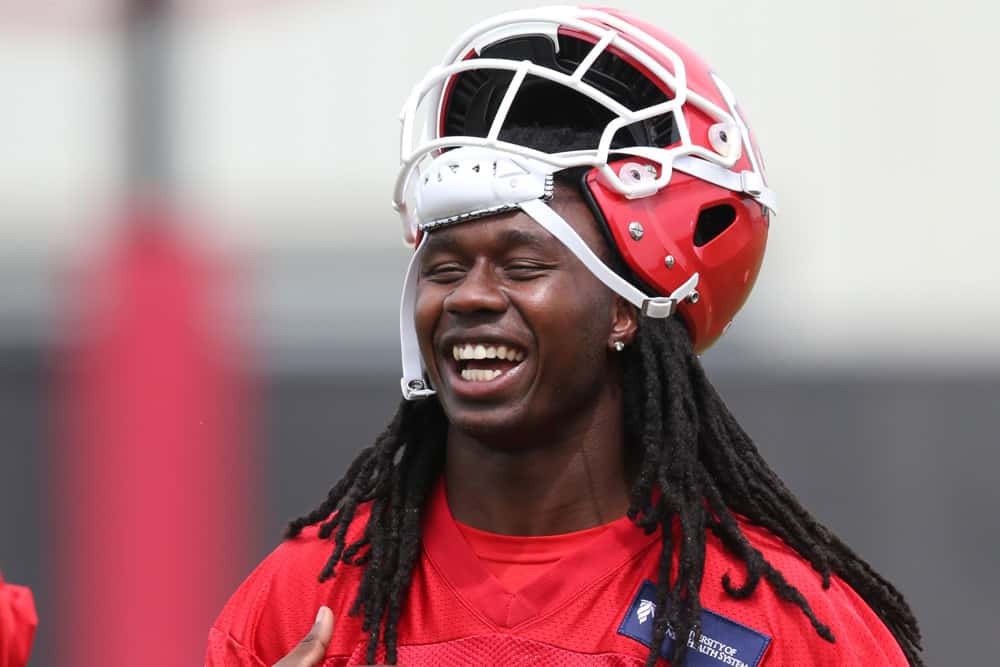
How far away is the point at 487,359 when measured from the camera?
8.16 feet

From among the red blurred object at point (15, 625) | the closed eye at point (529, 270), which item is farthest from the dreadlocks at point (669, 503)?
the red blurred object at point (15, 625)

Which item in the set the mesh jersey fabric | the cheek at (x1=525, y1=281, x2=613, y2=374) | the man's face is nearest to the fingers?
the mesh jersey fabric

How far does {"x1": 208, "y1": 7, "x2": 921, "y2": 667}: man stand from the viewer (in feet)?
8.05

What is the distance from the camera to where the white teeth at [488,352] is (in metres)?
2.47

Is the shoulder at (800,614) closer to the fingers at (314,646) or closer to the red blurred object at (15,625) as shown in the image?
Answer: the fingers at (314,646)

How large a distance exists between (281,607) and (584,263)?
0.72m

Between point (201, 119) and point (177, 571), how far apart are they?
2.88 meters

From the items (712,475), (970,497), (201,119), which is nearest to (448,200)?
(712,475)

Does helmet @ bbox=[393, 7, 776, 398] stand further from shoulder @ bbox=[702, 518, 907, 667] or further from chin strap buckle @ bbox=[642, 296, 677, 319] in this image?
shoulder @ bbox=[702, 518, 907, 667]

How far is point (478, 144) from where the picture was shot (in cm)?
253

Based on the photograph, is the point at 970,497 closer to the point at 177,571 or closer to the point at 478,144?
the point at 177,571

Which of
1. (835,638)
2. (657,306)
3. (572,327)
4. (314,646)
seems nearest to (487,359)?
(572,327)

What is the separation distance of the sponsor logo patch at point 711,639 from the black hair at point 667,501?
0.08 ft

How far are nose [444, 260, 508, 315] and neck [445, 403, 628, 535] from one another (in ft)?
0.71
